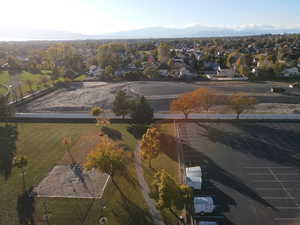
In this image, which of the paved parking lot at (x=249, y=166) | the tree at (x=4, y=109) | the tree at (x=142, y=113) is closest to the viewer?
the paved parking lot at (x=249, y=166)

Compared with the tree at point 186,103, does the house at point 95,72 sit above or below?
above

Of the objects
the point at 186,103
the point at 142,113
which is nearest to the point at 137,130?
the point at 142,113

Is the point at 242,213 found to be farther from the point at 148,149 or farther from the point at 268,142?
the point at 268,142

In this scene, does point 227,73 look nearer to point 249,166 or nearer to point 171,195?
point 249,166

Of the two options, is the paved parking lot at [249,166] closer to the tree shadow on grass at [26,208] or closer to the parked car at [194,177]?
the parked car at [194,177]

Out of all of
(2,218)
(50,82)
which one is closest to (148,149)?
(2,218)

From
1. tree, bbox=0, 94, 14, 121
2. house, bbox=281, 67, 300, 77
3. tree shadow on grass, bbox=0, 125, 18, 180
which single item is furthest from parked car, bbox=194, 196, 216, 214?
house, bbox=281, 67, 300, 77

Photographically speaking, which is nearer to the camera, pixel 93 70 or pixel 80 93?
pixel 80 93

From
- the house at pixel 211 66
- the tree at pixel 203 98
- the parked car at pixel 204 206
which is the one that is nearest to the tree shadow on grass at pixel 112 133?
the tree at pixel 203 98
